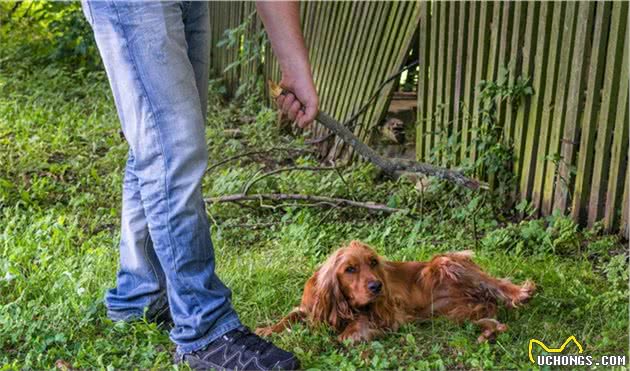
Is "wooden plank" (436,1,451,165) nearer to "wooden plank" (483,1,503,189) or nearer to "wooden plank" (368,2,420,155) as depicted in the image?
"wooden plank" (368,2,420,155)

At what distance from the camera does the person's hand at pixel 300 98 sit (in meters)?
3.63

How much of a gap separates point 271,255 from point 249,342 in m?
1.73

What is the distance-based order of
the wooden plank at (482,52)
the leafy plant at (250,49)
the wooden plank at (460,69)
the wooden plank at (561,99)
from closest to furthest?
the wooden plank at (561,99) < the wooden plank at (482,52) < the wooden plank at (460,69) < the leafy plant at (250,49)

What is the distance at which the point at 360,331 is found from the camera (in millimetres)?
3770

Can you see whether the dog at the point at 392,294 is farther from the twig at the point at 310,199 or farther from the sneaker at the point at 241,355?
the twig at the point at 310,199

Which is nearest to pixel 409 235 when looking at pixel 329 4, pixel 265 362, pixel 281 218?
pixel 281 218

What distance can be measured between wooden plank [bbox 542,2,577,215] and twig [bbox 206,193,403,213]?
3.05 feet

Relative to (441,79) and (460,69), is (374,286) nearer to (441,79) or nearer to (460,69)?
(460,69)

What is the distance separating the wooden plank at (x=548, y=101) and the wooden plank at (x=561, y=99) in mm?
25

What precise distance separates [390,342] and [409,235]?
166 centimetres

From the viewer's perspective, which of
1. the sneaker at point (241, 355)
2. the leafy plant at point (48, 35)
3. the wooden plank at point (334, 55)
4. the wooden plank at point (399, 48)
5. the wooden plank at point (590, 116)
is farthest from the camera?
the leafy plant at point (48, 35)

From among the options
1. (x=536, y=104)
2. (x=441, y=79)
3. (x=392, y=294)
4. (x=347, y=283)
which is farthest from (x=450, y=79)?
(x=347, y=283)

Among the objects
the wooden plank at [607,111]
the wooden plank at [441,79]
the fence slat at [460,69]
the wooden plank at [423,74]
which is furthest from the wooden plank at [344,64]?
the wooden plank at [607,111]

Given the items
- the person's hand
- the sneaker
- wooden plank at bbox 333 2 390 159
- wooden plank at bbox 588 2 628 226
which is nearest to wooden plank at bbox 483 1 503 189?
wooden plank at bbox 588 2 628 226
